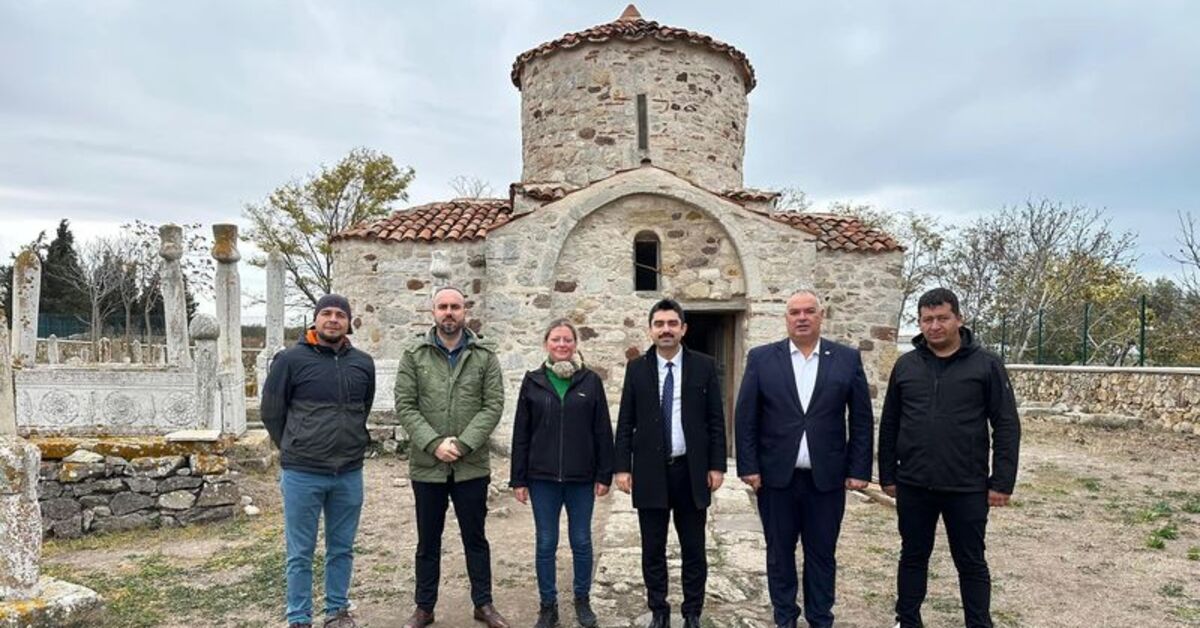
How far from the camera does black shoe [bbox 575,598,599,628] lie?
3775 millimetres

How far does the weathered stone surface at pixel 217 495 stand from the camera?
641 cm

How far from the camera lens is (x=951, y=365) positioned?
354cm

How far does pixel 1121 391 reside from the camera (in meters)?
13.8

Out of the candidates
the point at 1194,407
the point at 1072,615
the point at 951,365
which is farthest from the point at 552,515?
the point at 1194,407

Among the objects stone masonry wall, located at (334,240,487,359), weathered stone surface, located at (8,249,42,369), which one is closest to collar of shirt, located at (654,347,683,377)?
stone masonry wall, located at (334,240,487,359)

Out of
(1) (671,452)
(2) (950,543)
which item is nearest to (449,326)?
(1) (671,452)

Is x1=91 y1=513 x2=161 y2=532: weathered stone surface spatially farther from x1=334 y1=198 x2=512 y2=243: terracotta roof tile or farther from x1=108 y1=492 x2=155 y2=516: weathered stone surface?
x1=334 y1=198 x2=512 y2=243: terracotta roof tile

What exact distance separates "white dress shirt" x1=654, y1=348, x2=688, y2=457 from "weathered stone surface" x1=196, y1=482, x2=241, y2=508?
4.86 meters

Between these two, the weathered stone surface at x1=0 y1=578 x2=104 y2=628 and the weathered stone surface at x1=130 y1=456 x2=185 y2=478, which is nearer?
the weathered stone surface at x1=0 y1=578 x2=104 y2=628

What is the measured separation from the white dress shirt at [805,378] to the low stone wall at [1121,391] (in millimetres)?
11946

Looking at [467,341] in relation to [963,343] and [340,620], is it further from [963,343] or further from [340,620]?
[963,343]

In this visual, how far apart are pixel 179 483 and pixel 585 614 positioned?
15.0ft

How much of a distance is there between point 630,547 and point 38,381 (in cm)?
623

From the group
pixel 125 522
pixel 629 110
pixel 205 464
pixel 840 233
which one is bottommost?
pixel 125 522
